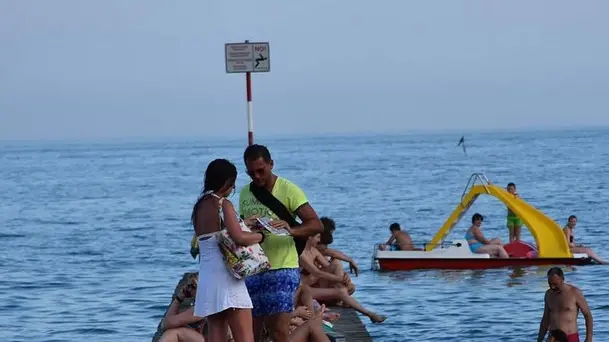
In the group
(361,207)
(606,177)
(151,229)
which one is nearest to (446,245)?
(151,229)

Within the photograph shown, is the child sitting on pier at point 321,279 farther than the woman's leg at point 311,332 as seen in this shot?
Yes

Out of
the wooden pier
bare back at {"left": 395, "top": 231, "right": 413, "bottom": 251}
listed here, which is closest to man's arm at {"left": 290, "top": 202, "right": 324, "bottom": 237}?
the wooden pier

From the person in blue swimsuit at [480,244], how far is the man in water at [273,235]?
17.9m

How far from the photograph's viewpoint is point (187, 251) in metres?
37.6

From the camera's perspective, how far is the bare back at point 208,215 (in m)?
9.20

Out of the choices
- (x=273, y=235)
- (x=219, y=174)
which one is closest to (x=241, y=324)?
(x=273, y=235)

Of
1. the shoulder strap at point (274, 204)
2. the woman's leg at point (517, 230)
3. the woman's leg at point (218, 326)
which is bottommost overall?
the woman's leg at point (517, 230)

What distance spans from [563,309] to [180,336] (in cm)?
474

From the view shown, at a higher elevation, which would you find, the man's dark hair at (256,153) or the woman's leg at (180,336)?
the man's dark hair at (256,153)

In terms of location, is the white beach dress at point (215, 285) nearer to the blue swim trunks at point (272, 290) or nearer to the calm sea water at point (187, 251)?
the blue swim trunks at point (272, 290)

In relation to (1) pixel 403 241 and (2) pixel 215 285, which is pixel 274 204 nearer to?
(2) pixel 215 285

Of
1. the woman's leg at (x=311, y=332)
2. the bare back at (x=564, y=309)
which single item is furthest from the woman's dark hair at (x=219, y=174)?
the bare back at (x=564, y=309)

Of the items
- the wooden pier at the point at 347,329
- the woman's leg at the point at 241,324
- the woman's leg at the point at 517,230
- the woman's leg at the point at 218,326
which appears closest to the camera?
the woman's leg at the point at 241,324

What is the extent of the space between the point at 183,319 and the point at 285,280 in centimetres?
316
